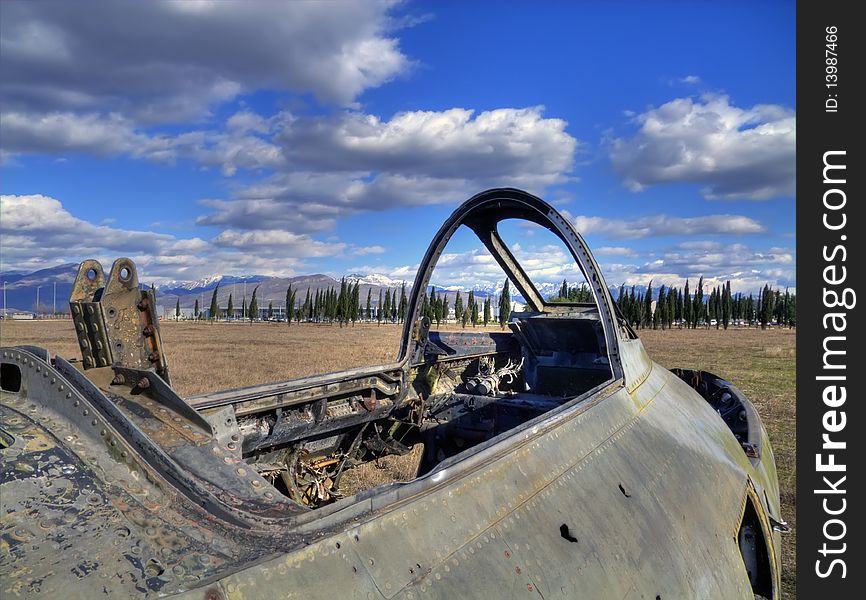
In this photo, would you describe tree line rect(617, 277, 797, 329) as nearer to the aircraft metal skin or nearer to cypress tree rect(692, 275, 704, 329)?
cypress tree rect(692, 275, 704, 329)

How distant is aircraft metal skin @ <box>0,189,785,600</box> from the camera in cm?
155

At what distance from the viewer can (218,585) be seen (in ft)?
4.70

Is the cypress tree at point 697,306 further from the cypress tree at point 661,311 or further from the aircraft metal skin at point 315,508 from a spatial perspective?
the aircraft metal skin at point 315,508

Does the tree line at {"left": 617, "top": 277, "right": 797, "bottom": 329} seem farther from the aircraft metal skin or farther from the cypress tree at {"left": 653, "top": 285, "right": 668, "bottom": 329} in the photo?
the aircraft metal skin

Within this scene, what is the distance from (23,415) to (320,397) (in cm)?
299

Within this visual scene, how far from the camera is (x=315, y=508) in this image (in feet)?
7.05

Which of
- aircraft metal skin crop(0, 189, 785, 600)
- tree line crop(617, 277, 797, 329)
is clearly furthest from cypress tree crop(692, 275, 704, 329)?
aircraft metal skin crop(0, 189, 785, 600)

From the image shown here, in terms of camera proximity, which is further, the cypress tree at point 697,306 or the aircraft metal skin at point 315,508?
the cypress tree at point 697,306

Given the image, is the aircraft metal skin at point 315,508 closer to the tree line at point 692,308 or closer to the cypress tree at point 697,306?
the tree line at point 692,308

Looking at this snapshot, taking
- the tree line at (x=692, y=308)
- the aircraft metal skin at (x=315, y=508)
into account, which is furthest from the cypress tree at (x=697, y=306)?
the aircraft metal skin at (x=315, y=508)

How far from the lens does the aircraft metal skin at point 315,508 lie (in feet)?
5.09

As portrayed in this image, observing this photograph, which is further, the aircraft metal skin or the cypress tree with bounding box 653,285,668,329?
the cypress tree with bounding box 653,285,668,329

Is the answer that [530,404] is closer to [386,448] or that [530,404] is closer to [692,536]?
[386,448]
